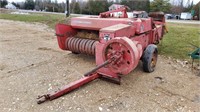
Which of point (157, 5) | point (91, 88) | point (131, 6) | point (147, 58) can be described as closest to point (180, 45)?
point (147, 58)

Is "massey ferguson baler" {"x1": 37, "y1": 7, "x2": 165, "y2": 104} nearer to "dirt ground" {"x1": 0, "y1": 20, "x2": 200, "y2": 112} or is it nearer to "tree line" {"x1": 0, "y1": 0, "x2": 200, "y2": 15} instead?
"dirt ground" {"x1": 0, "y1": 20, "x2": 200, "y2": 112}

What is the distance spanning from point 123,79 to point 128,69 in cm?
65

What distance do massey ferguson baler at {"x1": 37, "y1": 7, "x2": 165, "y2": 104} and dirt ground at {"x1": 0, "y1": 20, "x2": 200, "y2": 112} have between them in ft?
0.58

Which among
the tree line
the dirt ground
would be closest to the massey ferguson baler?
the dirt ground

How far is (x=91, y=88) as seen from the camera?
352 centimetres

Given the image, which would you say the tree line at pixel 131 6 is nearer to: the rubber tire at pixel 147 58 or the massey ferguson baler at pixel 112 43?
the massey ferguson baler at pixel 112 43

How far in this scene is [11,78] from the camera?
13.2ft

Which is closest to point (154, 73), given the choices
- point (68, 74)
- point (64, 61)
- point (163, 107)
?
point (163, 107)

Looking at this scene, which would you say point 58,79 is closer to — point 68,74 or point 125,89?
point 68,74

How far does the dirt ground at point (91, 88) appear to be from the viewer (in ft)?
10.0

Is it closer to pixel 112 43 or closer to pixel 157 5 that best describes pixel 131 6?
pixel 157 5

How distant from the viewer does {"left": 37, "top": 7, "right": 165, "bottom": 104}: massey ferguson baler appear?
3.28m

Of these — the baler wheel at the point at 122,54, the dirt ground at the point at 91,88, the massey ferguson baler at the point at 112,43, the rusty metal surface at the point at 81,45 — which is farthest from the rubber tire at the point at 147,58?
the rusty metal surface at the point at 81,45

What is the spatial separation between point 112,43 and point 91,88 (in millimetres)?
803
